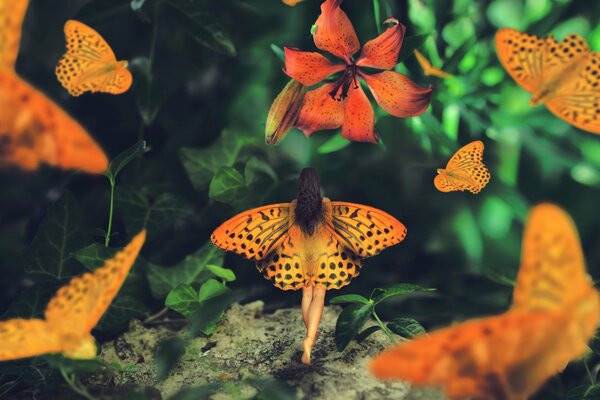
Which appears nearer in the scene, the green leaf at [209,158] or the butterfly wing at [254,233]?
the butterfly wing at [254,233]

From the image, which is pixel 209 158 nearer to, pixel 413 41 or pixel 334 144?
pixel 334 144

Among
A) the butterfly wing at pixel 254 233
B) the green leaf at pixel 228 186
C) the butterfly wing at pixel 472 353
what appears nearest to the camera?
the butterfly wing at pixel 472 353

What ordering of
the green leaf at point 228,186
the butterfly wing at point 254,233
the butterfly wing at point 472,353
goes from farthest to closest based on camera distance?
the green leaf at point 228,186, the butterfly wing at point 254,233, the butterfly wing at point 472,353

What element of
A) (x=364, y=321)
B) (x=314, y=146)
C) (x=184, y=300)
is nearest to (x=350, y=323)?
(x=364, y=321)

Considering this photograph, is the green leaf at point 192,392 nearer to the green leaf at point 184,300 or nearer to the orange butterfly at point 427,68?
the green leaf at point 184,300

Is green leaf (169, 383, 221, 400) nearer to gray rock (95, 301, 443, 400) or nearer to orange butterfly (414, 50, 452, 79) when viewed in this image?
gray rock (95, 301, 443, 400)

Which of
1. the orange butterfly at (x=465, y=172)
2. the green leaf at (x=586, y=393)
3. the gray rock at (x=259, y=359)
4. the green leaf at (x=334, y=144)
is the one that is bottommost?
the green leaf at (x=586, y=393)

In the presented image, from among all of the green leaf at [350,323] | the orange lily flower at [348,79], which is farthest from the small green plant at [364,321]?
the orange lily flower at [348,79]

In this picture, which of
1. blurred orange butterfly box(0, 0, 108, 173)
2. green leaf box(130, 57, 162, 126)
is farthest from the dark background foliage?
blurred orange butterfly box(0, 0, 108, 173)
